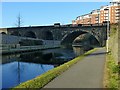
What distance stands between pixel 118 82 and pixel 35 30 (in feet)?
378

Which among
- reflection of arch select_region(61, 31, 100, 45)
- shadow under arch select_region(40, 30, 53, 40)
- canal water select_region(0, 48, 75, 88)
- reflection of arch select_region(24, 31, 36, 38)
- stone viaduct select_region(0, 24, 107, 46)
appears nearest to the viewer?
canal water select_region(0, 48, 75, 88)

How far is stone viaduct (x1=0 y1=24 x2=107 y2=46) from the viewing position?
11388 cm

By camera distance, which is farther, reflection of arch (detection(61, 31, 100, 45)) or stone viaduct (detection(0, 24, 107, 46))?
reflection of arch (detection(61, 31, 100, 45))

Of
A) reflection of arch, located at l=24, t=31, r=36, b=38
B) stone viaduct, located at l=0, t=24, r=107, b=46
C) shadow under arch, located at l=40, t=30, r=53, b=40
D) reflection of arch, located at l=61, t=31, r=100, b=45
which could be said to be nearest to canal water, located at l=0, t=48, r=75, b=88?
stone viaduct, located at l=0, t=24, r=107, b=46

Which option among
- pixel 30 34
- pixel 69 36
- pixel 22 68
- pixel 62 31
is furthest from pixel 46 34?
pixel 22 68

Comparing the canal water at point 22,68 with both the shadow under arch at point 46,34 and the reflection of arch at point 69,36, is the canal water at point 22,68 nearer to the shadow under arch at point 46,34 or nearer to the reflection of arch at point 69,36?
the reflection of arch at point 69,36

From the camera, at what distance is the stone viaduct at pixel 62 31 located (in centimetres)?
11388

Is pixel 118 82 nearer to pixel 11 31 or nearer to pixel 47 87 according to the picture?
pixel 47 87

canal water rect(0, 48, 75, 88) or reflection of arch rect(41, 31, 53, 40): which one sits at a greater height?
reflection of arch rect(41, 31, 53, 40)

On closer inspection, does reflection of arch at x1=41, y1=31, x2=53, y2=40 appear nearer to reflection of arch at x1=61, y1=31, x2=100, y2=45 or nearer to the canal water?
reflection of arch at x1=61, y1=31, x2=100, y2=45

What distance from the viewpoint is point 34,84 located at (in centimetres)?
1246

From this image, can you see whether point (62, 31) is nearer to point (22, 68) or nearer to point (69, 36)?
point (69, 36)

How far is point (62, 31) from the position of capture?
398 ft

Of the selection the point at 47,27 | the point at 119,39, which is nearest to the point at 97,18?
the point at 47,27
